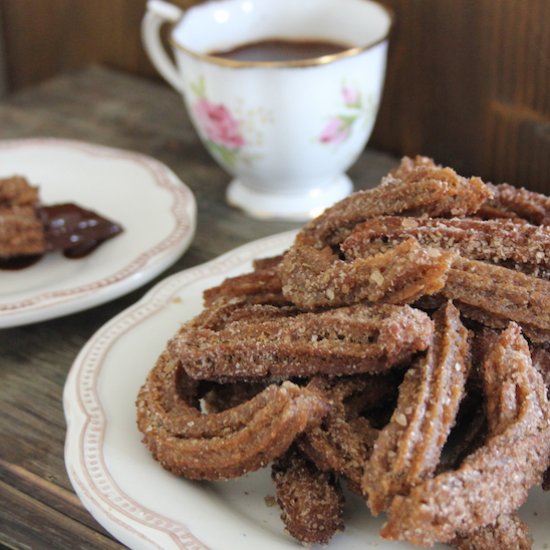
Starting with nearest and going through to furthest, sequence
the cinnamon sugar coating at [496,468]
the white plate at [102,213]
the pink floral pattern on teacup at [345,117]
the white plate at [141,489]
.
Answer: the cinnamon sugar coating at [496,468]
the white plate at [141,489]
the white plate at [102,213]
the pink floral pattern on teacup at [345,117]

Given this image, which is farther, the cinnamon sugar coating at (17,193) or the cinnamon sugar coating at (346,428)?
the cinnamon sugar coating at (17,193)

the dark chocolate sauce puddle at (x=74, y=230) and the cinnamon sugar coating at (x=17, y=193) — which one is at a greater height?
the cinnamon sugar coating at (x=17, y=193)

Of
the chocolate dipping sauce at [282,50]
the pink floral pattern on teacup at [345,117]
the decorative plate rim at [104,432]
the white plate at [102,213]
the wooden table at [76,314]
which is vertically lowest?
the wooden table at [76,314]

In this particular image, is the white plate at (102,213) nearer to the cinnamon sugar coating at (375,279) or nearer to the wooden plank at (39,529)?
the wooden plank at (39,529)

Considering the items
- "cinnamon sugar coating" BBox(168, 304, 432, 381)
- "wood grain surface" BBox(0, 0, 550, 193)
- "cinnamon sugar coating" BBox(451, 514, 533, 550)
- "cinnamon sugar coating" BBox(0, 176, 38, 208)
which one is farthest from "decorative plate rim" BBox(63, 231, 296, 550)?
"wood grain surface" BBox(0, 0, 550, 193)

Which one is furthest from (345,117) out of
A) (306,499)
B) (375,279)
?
(306,499)

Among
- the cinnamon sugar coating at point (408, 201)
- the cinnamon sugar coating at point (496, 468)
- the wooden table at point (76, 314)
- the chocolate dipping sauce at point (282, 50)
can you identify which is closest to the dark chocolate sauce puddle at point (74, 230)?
the wooden table at point (76, 314)

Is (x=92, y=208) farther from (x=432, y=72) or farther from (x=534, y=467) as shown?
(x=534, y=467)
